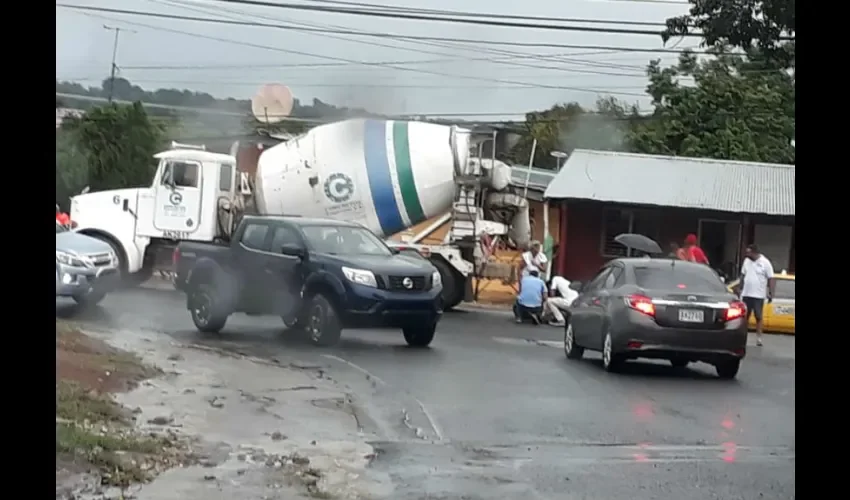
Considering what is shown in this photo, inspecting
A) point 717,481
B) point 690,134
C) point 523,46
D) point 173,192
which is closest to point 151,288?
point 173,192

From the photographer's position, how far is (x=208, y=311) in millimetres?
11359

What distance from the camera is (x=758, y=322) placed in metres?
12.1

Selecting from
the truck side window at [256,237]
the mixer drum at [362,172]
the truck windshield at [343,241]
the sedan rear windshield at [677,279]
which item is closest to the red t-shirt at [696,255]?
the sedan rear windshield at [677,279]

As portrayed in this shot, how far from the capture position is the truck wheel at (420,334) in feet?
37.4

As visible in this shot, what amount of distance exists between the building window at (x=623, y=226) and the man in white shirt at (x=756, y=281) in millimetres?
1107

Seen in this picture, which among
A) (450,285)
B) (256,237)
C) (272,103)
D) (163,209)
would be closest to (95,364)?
(256,237)

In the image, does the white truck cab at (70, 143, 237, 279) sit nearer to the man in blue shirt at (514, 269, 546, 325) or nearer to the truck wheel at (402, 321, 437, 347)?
the truck wheel at (402, 321, 437, 347)

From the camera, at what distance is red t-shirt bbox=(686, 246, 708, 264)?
11.1 metres

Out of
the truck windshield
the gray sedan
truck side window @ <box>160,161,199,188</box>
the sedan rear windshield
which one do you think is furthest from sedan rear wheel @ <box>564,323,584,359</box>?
the gray sedan

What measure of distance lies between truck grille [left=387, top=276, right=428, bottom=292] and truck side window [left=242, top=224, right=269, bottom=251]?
1.38 m

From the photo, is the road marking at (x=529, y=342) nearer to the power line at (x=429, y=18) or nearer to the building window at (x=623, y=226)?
the building window at (x=623, y=226)

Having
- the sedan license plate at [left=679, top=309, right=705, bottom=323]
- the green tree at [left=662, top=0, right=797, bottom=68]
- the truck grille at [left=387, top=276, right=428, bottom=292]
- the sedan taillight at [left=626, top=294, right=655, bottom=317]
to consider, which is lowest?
the sedan license plate at [left=679, top=309, right=705, bottom=323]
